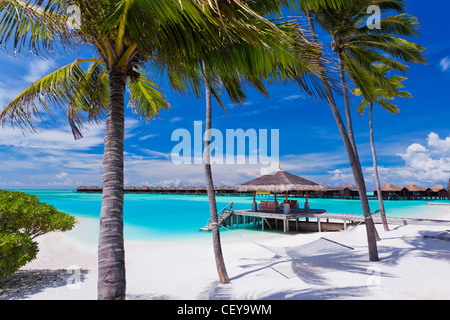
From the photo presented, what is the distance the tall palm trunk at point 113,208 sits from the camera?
2396mm

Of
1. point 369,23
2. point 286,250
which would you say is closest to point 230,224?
point 286,250

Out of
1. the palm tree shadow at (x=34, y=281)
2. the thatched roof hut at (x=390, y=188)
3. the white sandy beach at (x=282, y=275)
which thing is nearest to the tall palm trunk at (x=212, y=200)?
the white sandy beach at (x=282, y=275)

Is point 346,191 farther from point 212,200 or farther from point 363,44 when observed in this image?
point 212,200

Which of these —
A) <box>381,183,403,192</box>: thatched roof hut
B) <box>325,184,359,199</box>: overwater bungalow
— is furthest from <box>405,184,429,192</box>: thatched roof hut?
<box>325,184,359,199</box>: overwater bungalow

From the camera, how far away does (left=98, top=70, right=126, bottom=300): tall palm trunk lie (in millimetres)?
2396

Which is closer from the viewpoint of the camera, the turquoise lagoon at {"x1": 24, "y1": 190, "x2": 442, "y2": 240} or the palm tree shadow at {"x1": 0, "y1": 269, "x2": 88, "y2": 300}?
the palm tree shadow at {"x1": 0, "y1": 269, "x2": 88, "y2": 300}

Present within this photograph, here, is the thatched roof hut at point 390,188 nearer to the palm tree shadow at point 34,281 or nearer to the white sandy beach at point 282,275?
the white sandy beach at point 282,275

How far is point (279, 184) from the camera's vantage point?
14.6 meters

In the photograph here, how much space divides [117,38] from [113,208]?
66.9 inches

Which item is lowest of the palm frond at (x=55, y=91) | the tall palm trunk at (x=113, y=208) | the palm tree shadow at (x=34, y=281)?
the palm tree shadow at (x=34, y=281)

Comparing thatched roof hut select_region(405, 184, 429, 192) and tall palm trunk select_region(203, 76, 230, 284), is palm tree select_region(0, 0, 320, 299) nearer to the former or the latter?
tall palm trunk select_region(203, 76, 230, 284)

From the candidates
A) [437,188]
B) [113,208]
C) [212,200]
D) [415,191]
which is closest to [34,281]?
[212,200]

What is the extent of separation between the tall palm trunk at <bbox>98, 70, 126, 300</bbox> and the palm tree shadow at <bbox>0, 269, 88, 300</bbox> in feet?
12.0

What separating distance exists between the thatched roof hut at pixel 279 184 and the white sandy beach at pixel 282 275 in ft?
18.2
